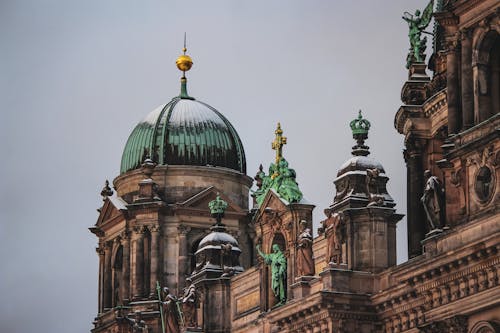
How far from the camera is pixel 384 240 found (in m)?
60.0

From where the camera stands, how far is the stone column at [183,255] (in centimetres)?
7856

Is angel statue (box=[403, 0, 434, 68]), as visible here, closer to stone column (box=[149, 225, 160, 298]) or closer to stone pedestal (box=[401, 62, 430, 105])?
stone pedestal (box=[401, 62, 430, 105])

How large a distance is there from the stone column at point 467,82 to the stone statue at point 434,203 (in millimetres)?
2474

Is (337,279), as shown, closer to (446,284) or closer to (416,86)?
(446,284)

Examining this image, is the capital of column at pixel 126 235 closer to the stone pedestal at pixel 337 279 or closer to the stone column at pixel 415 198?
the stone column at pixel 415 198

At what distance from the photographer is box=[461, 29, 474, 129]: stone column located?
2055 inches

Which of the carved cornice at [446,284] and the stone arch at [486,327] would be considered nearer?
the carved cornice at [446,284]

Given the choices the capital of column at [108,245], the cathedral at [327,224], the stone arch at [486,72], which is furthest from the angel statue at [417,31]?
the capital of column at [108,245]

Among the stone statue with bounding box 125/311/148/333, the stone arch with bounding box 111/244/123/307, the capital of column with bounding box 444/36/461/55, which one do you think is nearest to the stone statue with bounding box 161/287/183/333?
the stone statue with bounding box 125/311/148/333

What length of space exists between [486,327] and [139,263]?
99.6ft

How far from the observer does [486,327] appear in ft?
165

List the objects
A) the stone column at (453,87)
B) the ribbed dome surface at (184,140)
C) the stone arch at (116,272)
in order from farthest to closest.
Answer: the stone arch at (116,272) → the ribbed dome surface at (184,140) → the stone column at (453,87)

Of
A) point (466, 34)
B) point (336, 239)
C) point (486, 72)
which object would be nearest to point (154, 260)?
point (336, 239)

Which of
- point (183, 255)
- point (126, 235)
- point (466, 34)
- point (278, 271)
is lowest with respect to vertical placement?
point (278, 271)
